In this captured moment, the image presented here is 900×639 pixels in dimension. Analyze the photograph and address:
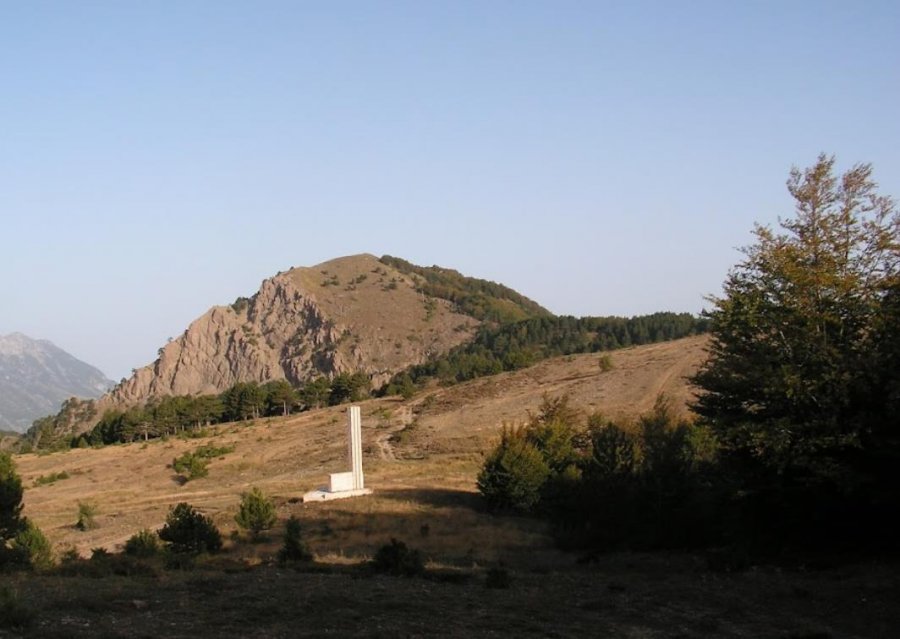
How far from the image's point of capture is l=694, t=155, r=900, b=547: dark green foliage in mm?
18359

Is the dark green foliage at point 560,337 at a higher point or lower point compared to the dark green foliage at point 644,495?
higher

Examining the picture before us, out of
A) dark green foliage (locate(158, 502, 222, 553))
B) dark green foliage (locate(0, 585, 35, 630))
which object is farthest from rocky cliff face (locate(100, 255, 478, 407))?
dark green foliage (locate(0, 585, 35, 630))

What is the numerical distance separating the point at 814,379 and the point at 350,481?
2903 centimetres

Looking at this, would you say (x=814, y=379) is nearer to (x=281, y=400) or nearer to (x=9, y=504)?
(x=9, y=504)

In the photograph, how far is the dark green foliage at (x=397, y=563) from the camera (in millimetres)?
18828

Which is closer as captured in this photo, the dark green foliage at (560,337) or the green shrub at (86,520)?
the green shrub at (86,520)

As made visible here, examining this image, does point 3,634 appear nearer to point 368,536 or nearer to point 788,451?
point 788,451

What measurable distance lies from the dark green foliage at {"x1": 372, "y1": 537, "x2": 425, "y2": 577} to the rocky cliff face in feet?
473

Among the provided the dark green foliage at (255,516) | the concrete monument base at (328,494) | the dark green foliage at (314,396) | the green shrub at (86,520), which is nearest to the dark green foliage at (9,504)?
the dark green foliage at (255,516)

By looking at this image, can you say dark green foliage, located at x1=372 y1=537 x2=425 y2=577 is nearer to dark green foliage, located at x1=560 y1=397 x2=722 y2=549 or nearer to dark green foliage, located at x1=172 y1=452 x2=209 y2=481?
dark green foliage, located at x1=560 y1=397 x2=722 y2=549

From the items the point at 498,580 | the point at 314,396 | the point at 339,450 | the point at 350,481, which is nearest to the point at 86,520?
the point at 350,481

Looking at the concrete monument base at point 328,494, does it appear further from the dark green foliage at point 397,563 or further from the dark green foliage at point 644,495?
the dark green foliage at point 397,563

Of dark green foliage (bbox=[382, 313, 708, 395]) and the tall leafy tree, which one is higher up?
dark green foliage (bbox=[382, 313, 708, 395])

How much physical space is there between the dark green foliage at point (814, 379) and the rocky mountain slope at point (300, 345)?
144464 millimetres
